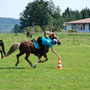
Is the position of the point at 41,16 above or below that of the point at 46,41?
below

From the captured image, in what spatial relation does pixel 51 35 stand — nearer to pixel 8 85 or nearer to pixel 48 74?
pixel 48 74

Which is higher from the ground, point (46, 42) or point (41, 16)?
point (46, 42)

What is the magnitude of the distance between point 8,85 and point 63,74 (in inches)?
118

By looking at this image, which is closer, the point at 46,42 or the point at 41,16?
the point at 46,42

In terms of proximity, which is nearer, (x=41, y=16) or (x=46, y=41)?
(x=46, y=41)

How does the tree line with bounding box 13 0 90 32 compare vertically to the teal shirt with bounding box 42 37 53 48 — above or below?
below

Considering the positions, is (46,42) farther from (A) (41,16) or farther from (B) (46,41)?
(A) (41,16)

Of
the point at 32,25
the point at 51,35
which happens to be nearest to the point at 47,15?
the point at 32,25

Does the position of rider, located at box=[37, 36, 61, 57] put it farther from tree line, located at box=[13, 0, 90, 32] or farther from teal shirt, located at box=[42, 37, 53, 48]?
tree line, located at box=[13, 0, 90, 32]

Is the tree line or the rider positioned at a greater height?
the rider

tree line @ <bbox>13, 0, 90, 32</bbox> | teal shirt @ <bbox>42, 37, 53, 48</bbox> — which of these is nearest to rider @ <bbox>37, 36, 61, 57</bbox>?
teal shirt @ <bbox>42, 37, 53, 48</bbox>

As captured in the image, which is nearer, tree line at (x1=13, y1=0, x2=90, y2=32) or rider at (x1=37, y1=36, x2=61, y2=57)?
rider at (x1=37, y1=36, x2=61, y2=57)

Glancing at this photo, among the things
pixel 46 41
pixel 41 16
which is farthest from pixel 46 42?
pixel 41 16

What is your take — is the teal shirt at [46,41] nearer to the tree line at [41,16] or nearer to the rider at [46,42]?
the rider at [46,42]
